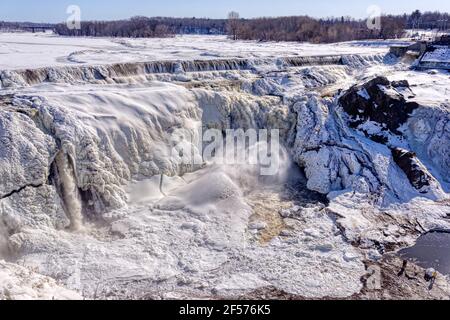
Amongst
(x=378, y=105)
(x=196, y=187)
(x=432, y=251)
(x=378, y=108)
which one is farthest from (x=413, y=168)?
(x=196, y=187)

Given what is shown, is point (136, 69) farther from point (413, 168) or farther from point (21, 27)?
point (21, 27)

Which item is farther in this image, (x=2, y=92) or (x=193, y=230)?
(x=2, y=92)

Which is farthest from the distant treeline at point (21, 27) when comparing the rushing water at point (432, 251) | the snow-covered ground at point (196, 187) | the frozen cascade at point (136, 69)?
the rushing water at point (432, 251)

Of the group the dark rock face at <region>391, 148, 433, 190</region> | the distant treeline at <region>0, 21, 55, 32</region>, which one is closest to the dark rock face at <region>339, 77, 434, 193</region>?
the dark rock face at <region>391, 148, 433, 190</region>

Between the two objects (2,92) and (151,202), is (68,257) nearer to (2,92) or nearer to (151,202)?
(151,202)

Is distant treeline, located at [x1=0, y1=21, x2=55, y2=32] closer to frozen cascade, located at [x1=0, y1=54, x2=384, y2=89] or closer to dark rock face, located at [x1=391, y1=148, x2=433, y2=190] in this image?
frozen cascade, located at [x1=0, y1=54, x2=384, y2=89]
